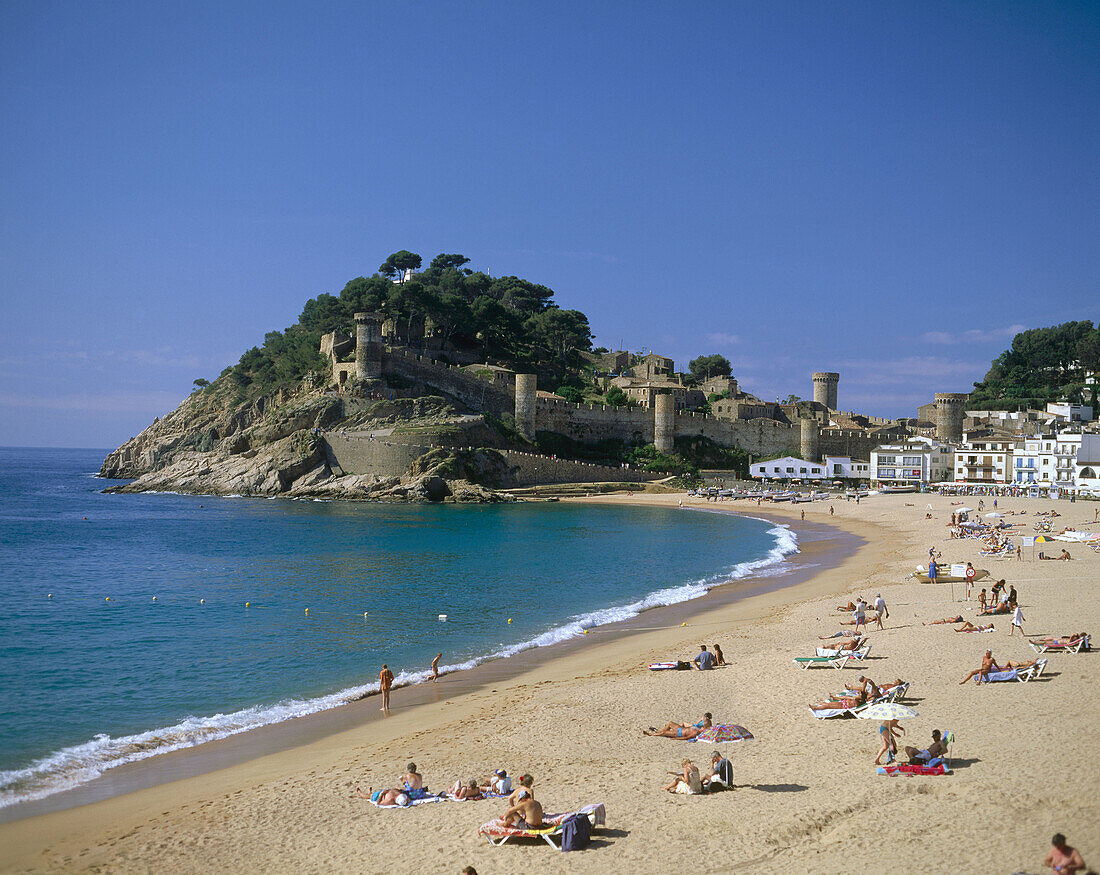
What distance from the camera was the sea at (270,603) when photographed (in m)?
11.7

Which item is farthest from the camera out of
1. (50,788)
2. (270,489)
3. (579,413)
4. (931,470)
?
(579,413)

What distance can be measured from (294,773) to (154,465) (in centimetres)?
6197

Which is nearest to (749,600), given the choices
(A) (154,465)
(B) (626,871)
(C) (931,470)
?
(B) (626,871)

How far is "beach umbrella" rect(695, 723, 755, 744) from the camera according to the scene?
932 cm

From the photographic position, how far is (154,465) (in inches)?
2525

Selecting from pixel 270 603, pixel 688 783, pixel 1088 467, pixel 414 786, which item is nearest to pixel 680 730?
pixel 688 783

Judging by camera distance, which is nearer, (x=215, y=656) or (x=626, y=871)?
(x=626, y=871)

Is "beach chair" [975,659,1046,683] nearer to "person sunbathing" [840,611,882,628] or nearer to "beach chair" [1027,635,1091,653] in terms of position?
"beach chair" [1027,635,1091,653]

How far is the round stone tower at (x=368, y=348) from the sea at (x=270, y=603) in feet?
46.3

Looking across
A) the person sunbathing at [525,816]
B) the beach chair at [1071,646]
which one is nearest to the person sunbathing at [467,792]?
the person sunbathing at [525,816]

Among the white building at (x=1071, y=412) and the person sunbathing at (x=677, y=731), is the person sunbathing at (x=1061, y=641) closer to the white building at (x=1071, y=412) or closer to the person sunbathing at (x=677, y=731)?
the person sunbathing at (x=677, y=731)

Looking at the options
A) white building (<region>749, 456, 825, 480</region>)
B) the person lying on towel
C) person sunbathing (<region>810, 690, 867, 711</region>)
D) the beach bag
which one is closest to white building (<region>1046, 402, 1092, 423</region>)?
white building (<region>749, 456, 825, 480</region>)

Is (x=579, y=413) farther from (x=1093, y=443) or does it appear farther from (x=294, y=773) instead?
(x=294, y=773)

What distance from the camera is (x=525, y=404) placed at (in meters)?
56.2
